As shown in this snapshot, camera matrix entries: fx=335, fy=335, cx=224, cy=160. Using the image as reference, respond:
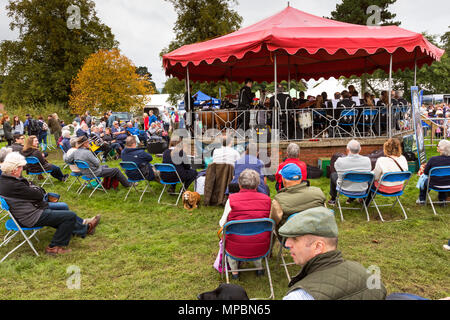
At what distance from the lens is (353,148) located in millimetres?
5805

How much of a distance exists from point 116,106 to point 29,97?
36.3ft

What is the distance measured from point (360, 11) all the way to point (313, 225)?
34743 mm

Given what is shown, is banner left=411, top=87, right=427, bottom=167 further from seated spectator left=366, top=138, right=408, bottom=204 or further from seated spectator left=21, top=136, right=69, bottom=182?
seated spectator left=21, top=136, right=69, bottom=182

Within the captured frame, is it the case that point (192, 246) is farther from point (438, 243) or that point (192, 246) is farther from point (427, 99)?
point (427, 99)

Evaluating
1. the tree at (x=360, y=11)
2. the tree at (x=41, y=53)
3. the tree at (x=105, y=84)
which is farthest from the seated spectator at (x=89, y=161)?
the tree at (x=360, y=11)

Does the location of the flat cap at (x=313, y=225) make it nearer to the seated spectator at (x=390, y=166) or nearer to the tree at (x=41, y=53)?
the seated spectator at (x=390, y=166)

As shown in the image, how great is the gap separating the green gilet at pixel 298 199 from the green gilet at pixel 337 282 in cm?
200

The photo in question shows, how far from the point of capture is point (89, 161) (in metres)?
7.77

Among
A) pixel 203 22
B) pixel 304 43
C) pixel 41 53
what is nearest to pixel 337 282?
pixel 304 43

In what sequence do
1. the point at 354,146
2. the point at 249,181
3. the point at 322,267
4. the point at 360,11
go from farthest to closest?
the point at 360,11, the point at 354,146, the point at 249,181, the point at 322,267

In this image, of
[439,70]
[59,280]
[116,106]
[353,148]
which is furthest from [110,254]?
[439,70]

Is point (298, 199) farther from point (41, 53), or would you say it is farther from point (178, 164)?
point (41, 53)

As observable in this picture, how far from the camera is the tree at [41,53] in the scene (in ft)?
106

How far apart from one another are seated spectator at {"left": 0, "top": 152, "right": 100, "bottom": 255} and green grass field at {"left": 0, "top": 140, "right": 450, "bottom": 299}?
0.97 feet
